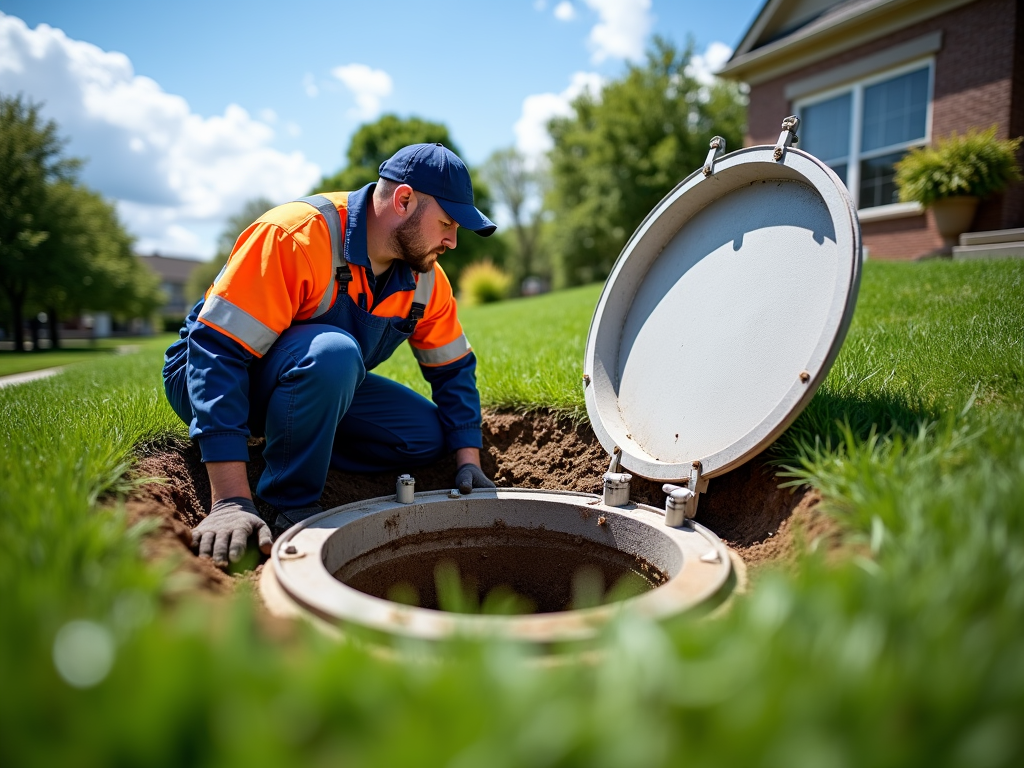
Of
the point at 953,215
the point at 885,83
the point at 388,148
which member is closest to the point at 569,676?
the point at 953,215

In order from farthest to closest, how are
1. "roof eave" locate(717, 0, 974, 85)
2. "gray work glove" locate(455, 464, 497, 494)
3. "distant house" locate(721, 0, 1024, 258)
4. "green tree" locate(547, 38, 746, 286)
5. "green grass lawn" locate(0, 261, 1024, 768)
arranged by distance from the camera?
"green tree" locate(547, 38, 746, 286), "roof eave" locate(717, 0, 974, 85), "distant house" locate(721, 0, 1024, 258), "gray work glove" locate(455, 464, 497, 494), "green grass lawn" locate(0, 261, 1024, 768)

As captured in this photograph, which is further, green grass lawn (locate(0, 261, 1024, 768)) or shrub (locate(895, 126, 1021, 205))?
shrub (locate(895, 126, 1021, 205))

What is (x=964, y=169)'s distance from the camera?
276 inches

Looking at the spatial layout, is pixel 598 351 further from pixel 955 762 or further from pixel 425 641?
pixel 955 762

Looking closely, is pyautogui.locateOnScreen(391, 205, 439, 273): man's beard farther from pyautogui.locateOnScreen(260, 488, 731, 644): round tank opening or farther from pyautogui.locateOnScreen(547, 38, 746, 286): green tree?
Result: pyautogui.locateOnScreen(547, 38, 746, 286): green tree

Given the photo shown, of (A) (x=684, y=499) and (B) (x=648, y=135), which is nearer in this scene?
(A) (x=684, y=499)

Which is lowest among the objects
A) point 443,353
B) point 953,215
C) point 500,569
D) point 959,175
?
point 500,569

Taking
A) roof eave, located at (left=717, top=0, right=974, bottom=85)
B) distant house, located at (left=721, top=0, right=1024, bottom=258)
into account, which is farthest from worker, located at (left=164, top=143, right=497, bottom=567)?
roof eave, located at (left=717, top=0, right=974, bottom=85)

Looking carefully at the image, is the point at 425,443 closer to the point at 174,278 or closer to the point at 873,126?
the point at 873,126

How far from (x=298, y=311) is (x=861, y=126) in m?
9.46

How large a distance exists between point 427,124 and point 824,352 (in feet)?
107

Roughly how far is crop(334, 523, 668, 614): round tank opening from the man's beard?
1112 millimetres

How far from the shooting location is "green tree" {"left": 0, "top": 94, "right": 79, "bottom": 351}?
19.3m

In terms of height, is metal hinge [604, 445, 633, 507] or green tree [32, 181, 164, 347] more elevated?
green tree [32, 181, 164, 347]
